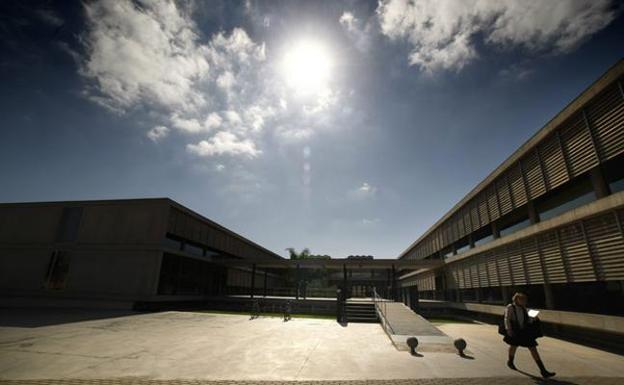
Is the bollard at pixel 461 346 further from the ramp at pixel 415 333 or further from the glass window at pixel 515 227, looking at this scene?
the glass window at pixel 515 227

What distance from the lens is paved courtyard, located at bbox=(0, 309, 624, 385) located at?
627 cm

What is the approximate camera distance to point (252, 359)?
7793 millimetres

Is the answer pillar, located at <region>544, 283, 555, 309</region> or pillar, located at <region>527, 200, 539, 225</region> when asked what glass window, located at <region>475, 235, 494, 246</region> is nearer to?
pillar, located at <region>527, 200, 539, 225</region>

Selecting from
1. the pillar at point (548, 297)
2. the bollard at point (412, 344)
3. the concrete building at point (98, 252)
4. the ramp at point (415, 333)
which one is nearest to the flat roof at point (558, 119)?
the pillar at point (548, 297)

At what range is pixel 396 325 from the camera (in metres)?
13.1

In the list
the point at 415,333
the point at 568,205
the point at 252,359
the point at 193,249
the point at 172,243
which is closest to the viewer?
the point at 252,359

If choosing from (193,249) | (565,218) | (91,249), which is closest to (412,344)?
(565,218)

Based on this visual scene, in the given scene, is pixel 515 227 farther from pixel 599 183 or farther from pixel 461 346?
pixel 461 346

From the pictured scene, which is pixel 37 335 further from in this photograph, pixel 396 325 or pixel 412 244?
pixel 412 244

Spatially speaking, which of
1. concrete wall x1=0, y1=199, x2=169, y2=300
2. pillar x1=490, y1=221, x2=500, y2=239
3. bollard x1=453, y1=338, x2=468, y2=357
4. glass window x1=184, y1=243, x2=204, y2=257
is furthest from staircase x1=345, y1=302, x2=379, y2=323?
glass window x1=184, y1=243, x2=204, y2=257

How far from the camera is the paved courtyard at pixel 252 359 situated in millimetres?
6270

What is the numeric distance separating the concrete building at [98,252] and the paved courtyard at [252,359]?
9646mm

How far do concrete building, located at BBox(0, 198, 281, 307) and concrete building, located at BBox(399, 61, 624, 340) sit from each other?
2206 centimetres

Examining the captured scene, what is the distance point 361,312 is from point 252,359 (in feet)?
41.8
